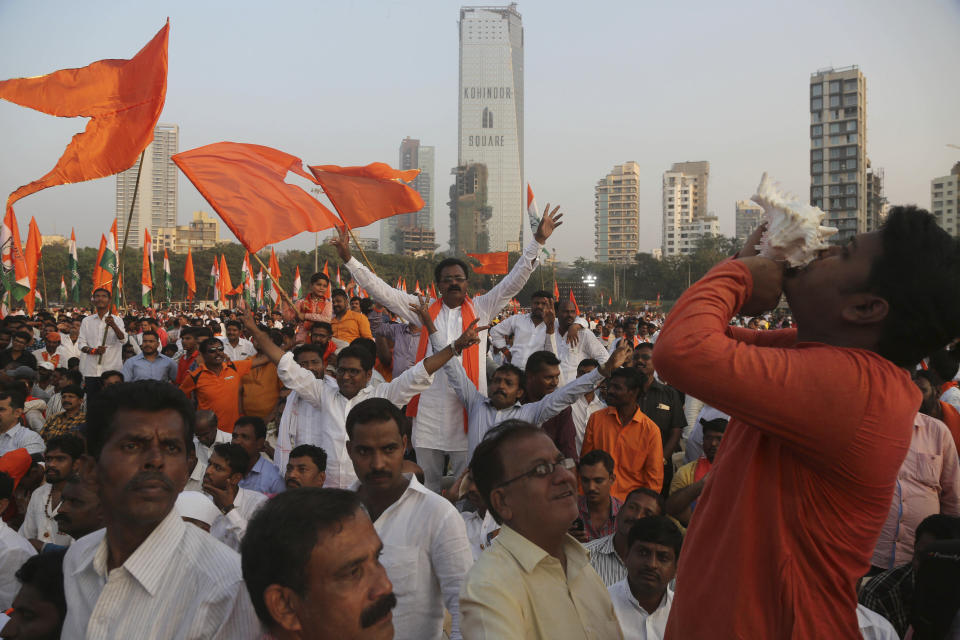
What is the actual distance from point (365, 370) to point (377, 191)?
366 cm

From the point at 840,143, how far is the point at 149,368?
8157 centimetres

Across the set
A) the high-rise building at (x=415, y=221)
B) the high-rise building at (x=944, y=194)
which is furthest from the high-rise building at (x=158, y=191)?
the high-rise building at (x=944, y=194)

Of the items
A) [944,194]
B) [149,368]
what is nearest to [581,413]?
[149,368]

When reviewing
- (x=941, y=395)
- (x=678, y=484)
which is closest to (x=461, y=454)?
(x=678, y=484)

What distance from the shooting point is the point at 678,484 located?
5.18 m

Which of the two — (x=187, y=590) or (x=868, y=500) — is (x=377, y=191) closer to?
(x=187, y=590)

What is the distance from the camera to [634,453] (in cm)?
539

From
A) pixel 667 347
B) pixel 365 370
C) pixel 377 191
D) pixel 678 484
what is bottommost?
pixel 678 484

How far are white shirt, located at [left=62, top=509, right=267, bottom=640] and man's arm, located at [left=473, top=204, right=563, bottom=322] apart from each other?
408 centimetres

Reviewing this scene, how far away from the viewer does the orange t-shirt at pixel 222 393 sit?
288 inches

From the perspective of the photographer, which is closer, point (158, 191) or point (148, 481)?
point (148, 481)

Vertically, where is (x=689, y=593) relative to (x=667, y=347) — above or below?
below

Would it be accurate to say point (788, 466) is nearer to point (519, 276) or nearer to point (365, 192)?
point (519, 276)

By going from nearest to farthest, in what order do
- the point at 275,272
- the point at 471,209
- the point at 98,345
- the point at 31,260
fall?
the point at 98,345 < the point at 31,260 < the point at 275,272 < the point at 471,209
